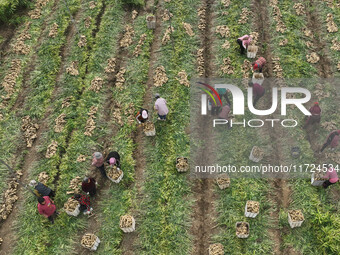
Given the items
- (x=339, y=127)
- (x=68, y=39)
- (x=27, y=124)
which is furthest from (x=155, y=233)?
(x=68, y=39)

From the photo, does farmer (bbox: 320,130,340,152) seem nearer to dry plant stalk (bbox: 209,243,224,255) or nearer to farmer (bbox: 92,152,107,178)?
dry plant stalk (bbox: 209,243,224,255)

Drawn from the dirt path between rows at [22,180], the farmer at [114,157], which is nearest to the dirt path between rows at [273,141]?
the farmer at [114,157]

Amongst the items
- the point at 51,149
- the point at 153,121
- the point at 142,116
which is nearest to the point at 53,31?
the point at 51,149

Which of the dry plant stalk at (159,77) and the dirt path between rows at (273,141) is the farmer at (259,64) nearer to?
the dirt path between rows at (273,141)

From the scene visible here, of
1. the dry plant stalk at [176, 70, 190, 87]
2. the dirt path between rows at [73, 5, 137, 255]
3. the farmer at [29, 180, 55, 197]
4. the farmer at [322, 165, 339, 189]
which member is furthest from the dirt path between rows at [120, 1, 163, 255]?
the farmer at [322, 165, 339, 189]

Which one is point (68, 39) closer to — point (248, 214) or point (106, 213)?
point (106, 213)

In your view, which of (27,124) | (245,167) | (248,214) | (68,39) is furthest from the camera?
(68,39)

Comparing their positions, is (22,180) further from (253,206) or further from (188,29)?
(188,29)
